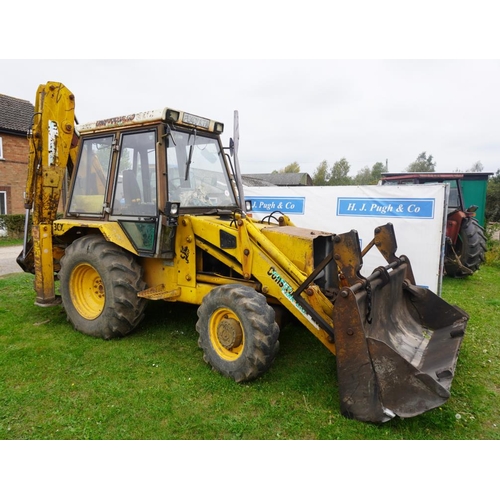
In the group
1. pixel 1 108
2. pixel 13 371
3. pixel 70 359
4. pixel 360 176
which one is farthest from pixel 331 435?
pixel 360 176

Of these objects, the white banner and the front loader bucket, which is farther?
the white banner

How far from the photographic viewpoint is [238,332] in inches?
152

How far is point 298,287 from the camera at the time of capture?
3836mm

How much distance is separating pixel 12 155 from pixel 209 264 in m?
16.4

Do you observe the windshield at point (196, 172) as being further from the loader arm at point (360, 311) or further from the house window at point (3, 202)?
the house window at point (3, 202)

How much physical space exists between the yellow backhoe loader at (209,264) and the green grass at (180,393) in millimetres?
237

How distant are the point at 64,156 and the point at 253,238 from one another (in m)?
3.07

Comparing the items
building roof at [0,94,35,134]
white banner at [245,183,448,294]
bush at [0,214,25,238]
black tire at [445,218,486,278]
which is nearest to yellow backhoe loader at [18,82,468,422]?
white banner at [245,183,448,294]

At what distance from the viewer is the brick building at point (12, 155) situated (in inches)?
677

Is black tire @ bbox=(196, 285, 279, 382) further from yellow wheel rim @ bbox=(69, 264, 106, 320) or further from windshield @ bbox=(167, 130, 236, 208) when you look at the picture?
yellow wheel rim @ bbox=(69, 264, 106, 320)

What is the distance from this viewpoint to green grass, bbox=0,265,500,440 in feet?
10.4

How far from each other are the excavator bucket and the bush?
15151 millimetres

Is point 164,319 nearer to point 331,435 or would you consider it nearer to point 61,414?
point 61,414

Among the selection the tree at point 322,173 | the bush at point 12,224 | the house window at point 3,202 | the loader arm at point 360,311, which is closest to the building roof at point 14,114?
the house window at point 3,202
